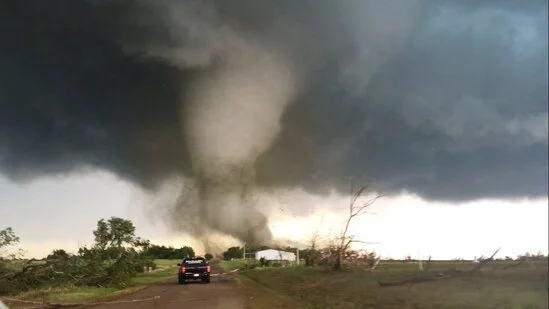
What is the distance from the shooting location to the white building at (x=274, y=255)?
138ft

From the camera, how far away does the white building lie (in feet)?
138

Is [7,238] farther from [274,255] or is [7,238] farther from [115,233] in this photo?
[274,255]

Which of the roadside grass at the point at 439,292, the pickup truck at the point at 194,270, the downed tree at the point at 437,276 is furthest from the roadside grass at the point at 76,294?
the downed tree at the point at 437,276

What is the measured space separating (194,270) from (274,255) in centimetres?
1761

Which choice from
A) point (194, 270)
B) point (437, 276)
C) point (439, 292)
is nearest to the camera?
point (439, 292)

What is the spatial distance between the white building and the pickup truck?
32.5 feet

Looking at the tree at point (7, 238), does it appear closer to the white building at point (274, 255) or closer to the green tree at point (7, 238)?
the green tree at point (7, 238)

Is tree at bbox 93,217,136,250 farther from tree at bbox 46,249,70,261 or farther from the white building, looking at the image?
the white building

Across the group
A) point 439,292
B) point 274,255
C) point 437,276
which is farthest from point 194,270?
point 439,292

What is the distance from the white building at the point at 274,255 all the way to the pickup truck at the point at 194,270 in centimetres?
991

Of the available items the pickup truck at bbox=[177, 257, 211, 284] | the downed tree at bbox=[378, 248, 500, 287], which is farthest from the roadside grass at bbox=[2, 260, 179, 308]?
the downed tree at bbox=[378, 248, 500, 287]

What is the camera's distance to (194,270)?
31.1m

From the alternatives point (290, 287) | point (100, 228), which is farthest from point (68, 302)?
point (290, 287)

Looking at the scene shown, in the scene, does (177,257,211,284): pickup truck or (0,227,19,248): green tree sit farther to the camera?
(177,257,211,284): pickup truck
